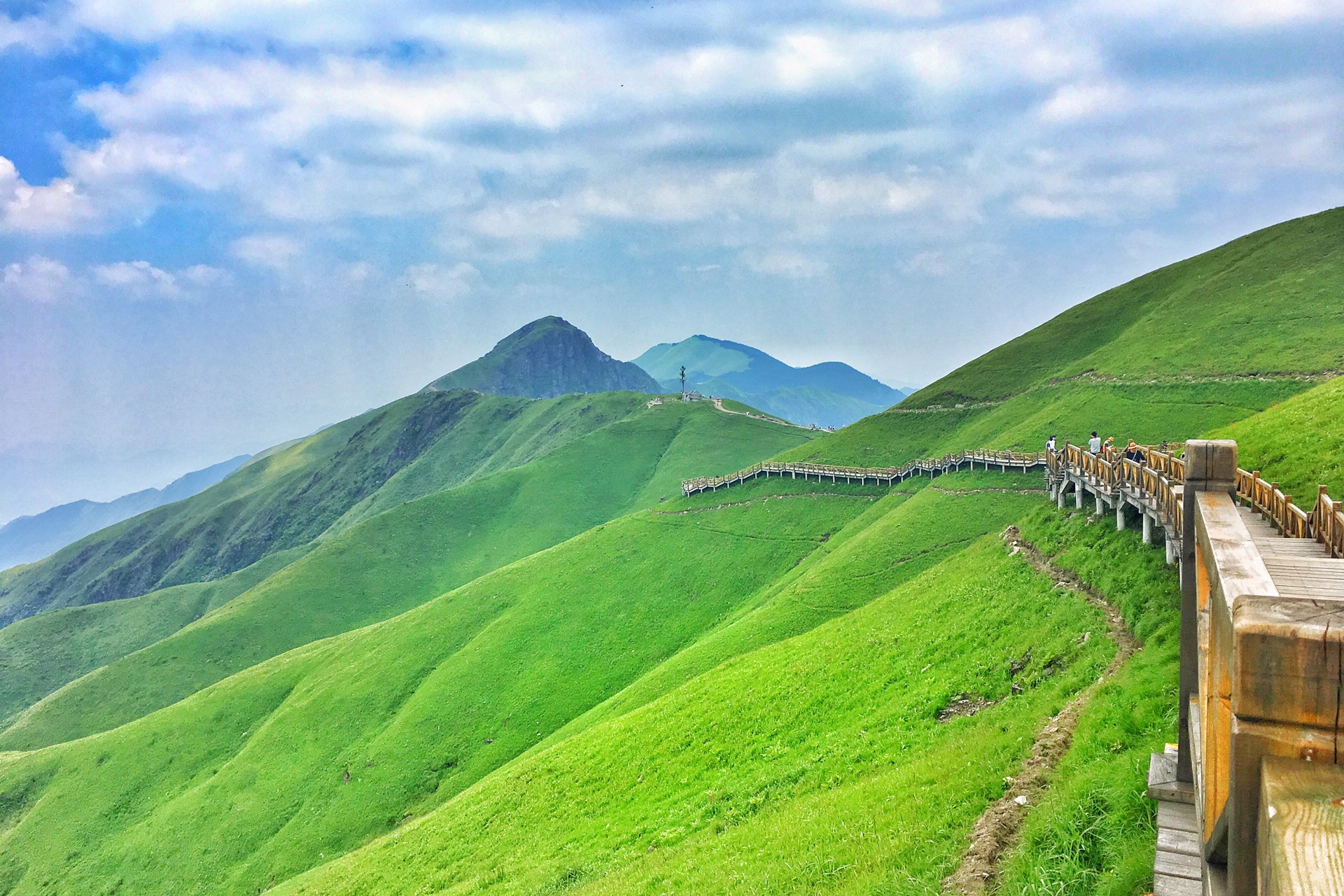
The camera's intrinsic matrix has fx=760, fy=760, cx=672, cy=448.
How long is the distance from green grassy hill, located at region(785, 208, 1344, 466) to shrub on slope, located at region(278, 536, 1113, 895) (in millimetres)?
46038

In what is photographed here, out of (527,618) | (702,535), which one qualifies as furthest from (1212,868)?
(702,535)

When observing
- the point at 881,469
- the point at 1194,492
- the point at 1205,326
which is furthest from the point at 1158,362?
the point at 1194,492

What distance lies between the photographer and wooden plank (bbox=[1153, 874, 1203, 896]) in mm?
9094

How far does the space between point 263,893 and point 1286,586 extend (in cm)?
6485

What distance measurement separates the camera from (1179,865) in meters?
9.43

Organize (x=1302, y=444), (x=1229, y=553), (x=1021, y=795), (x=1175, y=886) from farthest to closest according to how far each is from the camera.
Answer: (x=1302, y=444)
(x=1021, y=795)
(x=1175, y=886)
(x=1229, y=553)

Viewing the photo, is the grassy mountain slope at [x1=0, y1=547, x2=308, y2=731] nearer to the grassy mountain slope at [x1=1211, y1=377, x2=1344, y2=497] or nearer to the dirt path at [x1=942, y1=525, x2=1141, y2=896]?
the dirt path at [x1=942, y1=525, x2=1141, y2=896]

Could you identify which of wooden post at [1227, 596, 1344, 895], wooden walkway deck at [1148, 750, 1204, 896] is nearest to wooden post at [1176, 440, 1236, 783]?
wooden walkway deck at [1148, 750, 1204, 896]

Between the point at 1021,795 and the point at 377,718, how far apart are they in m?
67.8

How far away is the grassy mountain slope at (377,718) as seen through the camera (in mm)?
62188

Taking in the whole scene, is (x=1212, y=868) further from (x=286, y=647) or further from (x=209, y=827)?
(x=286, y=647)

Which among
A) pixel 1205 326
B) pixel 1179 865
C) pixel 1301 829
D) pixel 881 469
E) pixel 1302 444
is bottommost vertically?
pixel 1179 865

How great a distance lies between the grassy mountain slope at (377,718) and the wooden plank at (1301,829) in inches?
2452

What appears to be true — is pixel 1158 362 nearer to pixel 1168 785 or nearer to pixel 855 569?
pixel 855 569
